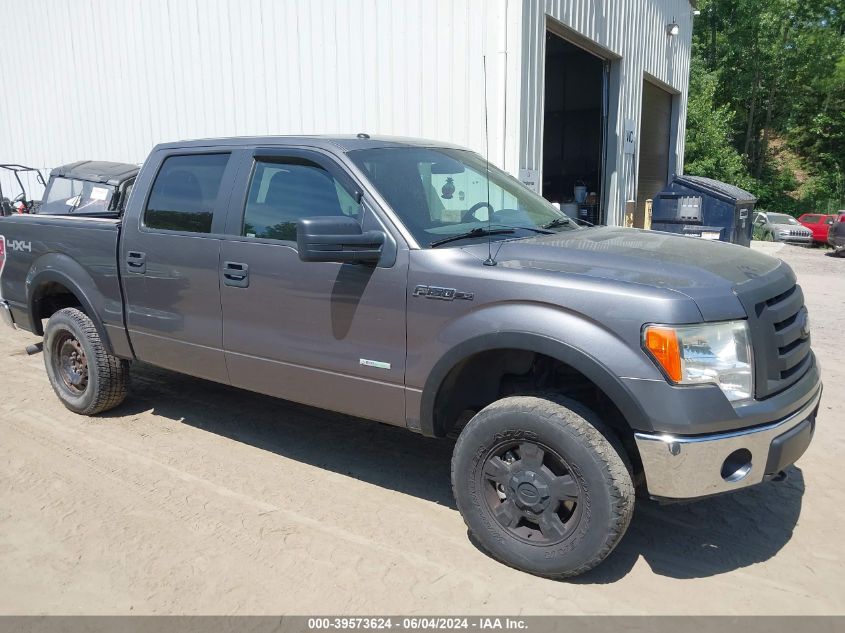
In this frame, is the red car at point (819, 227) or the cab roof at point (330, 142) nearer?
the cab roof at point (330, 142)

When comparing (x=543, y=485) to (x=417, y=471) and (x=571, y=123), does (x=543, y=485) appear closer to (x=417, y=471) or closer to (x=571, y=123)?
(x=417, y=471)

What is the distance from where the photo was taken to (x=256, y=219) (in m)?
4.23

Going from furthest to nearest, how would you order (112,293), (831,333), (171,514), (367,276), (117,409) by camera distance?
(831,333)
(117,409)
(112,293)
(171,514)
(367,276)

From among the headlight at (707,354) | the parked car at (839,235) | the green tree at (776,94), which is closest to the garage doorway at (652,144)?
the parked car at (839,235)

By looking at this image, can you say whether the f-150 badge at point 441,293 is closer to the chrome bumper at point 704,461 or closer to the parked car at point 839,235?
the chrome bumper at point 704,461

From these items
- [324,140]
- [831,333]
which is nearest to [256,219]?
[324,140]

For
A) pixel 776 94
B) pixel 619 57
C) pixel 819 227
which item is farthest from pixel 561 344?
pixel 776 94

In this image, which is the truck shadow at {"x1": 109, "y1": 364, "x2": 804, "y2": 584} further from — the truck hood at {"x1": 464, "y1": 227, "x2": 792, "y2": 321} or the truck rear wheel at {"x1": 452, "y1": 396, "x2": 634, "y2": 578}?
the truck hood at {"x1": 464, "y1": 227, "x2": 792, "y2": 321}

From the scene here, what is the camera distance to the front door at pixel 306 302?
12.0ft

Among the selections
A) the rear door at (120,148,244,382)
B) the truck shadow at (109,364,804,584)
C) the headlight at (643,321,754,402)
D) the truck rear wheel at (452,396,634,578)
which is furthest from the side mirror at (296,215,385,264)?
the truck shadow at (109,364,804,584)

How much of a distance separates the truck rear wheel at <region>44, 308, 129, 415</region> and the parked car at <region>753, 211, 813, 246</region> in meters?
22.9

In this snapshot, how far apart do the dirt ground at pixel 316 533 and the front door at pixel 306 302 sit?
2.04 feet

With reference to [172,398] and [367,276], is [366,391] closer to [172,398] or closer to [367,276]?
[367,276]
